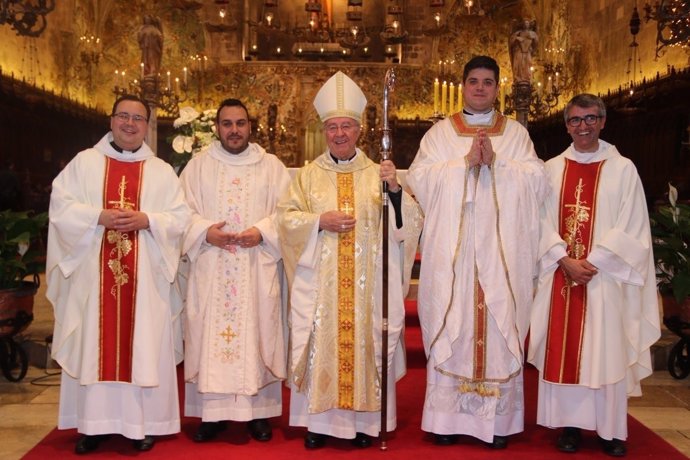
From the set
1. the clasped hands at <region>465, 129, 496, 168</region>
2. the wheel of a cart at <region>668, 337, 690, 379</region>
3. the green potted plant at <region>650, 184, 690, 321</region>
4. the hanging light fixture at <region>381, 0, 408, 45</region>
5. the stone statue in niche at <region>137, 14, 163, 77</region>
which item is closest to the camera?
the clasped hands at <region>465, 129, 496, 168</region>

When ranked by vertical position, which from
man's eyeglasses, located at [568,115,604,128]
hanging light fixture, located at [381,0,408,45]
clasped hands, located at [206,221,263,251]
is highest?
hanging light fixture, located at [381,0,408,45]

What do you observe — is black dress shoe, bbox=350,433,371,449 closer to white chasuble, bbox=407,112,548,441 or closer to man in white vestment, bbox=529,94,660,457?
white chasuble, bbox=407,112,548,441

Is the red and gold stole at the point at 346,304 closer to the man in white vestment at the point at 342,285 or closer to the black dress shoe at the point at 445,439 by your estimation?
the man in white vestment at the point at 342,285

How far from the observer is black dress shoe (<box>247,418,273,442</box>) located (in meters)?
4.33

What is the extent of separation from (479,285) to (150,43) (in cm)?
909

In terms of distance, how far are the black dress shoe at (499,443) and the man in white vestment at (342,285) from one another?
57 cm

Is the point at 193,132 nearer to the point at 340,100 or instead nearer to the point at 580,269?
the point at 340,100

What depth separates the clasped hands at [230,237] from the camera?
14.0 feet

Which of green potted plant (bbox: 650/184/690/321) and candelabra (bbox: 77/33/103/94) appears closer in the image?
green potted plant (bbox: 650/184/690/321)

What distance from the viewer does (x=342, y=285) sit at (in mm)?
4305

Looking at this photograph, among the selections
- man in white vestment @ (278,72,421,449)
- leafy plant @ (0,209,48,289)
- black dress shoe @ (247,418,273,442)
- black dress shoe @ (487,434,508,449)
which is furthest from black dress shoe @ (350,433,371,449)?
leafy plant @ (0,209,48,289)

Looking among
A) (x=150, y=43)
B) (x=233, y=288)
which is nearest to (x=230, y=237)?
(x=233, y=288)

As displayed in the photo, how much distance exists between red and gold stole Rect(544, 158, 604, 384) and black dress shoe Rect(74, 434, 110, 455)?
2.57 metres

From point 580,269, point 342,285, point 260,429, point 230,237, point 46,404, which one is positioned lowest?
point 46,404
